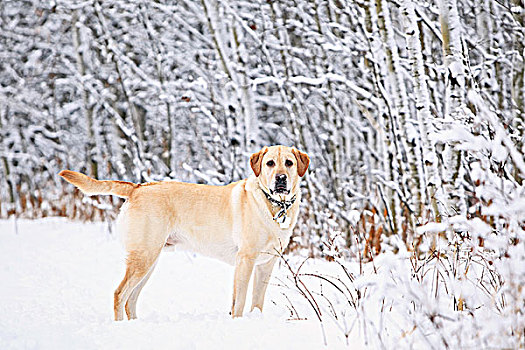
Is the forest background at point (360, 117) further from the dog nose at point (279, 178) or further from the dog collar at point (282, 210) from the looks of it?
the dog nose at point (279, 178)

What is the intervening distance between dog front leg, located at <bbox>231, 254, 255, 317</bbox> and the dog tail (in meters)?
1.14

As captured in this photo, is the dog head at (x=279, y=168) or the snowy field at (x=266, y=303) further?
the dog head at (x=279, y=168)

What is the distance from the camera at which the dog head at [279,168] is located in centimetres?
388

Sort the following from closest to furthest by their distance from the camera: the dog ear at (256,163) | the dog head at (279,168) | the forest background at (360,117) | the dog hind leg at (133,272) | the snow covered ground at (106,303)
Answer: the forest background at (360,117), the snow covered ground at (106,303), the dog hind leg at (133,272), the dog head at (279,168), the dog ear at (256,163)

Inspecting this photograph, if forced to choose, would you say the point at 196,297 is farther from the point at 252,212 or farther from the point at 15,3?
the point at 15,3

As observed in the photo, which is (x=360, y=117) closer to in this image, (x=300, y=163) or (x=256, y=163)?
(x=300, y=163)

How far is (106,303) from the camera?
4758mm

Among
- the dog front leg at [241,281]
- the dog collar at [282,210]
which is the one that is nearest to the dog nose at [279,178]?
the dog collar at [282,210]

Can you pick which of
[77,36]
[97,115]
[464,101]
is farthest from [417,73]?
[97,115]

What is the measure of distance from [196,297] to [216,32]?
4.10 metres

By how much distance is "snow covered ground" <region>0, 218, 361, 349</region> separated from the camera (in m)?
2.71

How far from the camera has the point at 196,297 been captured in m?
4.87

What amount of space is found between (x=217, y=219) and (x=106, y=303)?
1599mm

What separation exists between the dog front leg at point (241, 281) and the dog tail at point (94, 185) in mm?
1136
